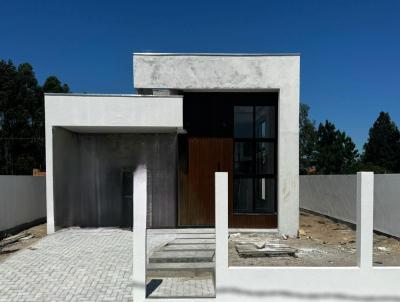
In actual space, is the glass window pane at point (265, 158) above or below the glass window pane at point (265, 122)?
below

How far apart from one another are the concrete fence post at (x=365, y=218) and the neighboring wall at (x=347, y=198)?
602 cm

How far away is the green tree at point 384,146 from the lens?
58844mm

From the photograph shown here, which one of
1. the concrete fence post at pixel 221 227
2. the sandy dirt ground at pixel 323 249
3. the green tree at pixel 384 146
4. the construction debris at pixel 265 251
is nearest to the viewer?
the concrete fence post at pixel 221 227

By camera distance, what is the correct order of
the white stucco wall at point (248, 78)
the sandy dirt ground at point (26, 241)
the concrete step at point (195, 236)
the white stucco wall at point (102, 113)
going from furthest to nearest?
the white stucco wall at point (248, 78), the white stucco wall at point (102, 113), the concrete step at point (195, 236), the sandy dirt ground at point (26, 241)

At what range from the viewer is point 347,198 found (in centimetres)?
1475

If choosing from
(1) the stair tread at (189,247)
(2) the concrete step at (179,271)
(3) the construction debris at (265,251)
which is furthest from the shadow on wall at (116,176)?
(2) the concrete step at (179,271)

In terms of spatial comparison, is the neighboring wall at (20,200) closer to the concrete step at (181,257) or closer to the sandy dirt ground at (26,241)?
the sandy dirt ground at (26,241)

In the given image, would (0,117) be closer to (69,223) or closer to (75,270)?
(69,223)

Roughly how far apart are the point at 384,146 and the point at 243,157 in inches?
2177

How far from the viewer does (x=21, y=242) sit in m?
10.3

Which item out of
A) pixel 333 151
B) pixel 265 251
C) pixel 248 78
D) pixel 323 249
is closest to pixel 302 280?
pixel 265 251

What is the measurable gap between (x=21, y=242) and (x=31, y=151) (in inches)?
1131

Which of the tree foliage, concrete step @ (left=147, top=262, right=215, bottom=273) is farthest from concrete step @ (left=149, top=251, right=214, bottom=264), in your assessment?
the tree foliage

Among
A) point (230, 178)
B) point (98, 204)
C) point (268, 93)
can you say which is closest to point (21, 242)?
point (98, 204)
